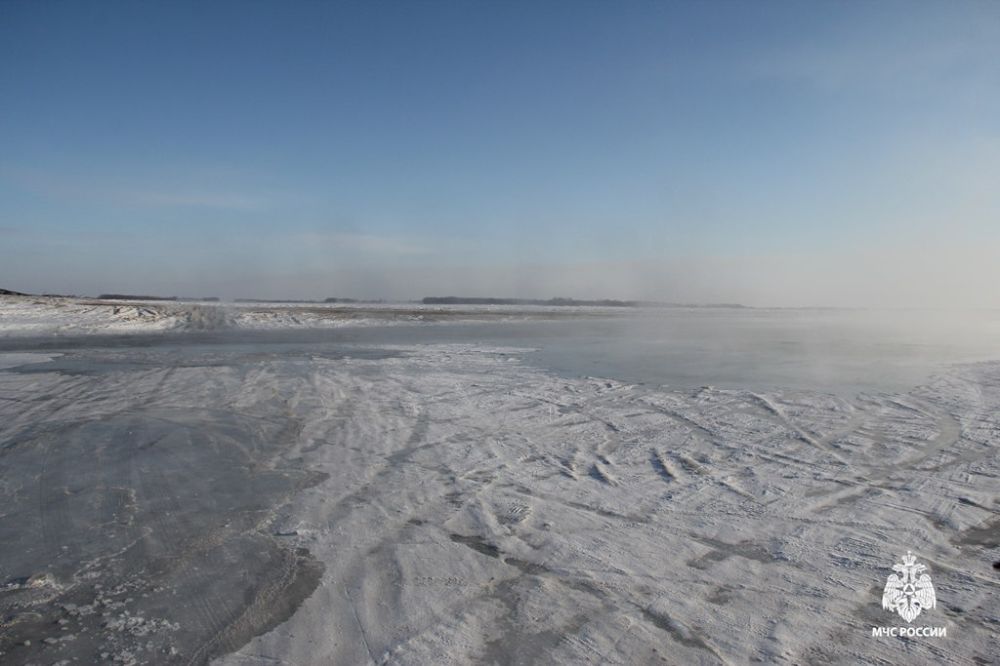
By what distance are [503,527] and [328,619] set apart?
5.69 feet

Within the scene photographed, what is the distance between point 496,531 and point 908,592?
2.81m

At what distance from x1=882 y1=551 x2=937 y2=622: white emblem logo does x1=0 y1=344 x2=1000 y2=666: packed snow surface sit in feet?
0.22

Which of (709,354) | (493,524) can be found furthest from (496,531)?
(709,354)

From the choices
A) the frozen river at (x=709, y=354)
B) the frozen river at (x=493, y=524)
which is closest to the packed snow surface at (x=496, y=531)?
the frozen river at (x=493, y=524)

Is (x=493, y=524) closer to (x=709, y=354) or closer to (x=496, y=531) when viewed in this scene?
(x=496, y=531)

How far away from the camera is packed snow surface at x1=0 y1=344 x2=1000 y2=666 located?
10.9 ft

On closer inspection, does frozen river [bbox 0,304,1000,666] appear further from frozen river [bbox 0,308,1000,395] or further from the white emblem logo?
frozen river [bbox 0,308,1000,395]

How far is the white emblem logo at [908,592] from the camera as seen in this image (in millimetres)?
3605

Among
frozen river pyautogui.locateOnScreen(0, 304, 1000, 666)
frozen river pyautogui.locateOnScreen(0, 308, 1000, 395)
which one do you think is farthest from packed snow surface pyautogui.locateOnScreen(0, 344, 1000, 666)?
frozen river pyautogui.locateOnScreen(0, 308, 1000, 395)

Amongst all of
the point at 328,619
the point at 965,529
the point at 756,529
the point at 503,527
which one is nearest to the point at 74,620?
the point at 328,619

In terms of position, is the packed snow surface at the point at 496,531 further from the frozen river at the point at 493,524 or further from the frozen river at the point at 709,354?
the frozen river at the point at 709,354

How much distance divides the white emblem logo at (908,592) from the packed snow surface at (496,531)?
0.22ft

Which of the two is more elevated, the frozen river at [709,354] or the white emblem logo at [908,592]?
the frozen river at [709,354]

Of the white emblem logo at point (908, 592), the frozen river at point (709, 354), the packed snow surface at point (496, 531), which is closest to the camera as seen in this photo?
the packed snow surface at point (496, 531)
